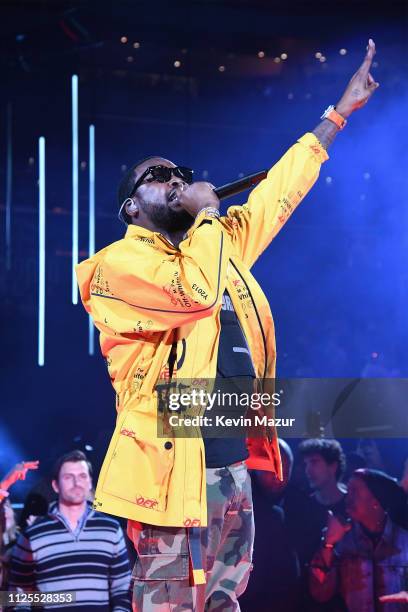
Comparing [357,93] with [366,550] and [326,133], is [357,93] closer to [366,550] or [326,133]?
[326,133]

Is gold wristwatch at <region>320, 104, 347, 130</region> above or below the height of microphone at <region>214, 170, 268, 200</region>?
above

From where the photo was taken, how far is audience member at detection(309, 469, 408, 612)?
4.13m

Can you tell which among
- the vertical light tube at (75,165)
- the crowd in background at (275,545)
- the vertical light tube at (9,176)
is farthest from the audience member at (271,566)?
the vertical light tube at (9,176)

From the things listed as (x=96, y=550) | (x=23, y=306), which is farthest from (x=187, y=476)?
(x=23, y=306)

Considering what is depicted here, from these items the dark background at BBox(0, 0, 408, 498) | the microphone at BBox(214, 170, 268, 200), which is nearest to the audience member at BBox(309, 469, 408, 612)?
the dark background at BBox(0, 0, 408, 498)

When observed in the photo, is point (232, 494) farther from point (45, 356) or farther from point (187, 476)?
point (45, 356)

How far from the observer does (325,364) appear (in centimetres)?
659

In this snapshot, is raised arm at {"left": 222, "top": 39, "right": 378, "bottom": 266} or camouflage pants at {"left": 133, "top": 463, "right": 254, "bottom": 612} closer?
camouflage pants at {"left": 133, "top": 463, "right": 254, "bottom": 612}

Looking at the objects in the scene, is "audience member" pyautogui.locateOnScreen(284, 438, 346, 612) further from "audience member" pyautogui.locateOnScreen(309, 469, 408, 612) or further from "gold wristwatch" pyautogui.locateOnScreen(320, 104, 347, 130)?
"gold wristwatch" pyautogui.locateOnScreen(320, 104, 347, 130)

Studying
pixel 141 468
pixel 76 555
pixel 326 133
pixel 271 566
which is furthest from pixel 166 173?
pixel 271 566

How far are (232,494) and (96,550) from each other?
2.10 meters

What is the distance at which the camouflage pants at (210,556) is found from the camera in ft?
6.99

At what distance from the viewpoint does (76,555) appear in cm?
411

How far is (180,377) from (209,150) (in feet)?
15.1
